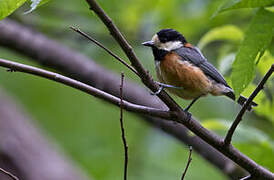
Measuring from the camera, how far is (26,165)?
18.4ft

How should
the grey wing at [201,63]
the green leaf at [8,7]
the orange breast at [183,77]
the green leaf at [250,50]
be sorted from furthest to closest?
the grey wing at [201,63], the orange breast at [183,77], the green leaf at [250,50], the green leaf at [8,7]

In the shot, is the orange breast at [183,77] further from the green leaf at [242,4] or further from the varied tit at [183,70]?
the green leaf at [242,4]

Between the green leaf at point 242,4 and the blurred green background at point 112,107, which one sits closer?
the green leaf at point 242,4

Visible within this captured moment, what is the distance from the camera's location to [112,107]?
6.01m

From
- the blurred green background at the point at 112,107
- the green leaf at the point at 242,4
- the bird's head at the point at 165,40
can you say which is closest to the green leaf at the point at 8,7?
the green leaf at the point at 242,4

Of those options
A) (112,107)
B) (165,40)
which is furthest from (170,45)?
(112,107)

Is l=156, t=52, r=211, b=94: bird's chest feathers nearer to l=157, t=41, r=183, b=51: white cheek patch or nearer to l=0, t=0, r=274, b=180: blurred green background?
l=157, t=41, r=183, b=51: white cheek patch

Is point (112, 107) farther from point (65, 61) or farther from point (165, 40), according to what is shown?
point (165, 40)

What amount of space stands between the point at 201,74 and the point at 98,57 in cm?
248

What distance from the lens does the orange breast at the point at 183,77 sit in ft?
11.4

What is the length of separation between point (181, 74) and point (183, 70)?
0.19ft

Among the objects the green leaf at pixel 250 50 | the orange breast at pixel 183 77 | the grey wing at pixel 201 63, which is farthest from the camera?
the grey wing at pixel 201 63

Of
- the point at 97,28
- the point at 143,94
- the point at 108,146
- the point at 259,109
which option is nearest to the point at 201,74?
the point at 259,109

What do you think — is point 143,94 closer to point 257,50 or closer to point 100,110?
point 100,110
